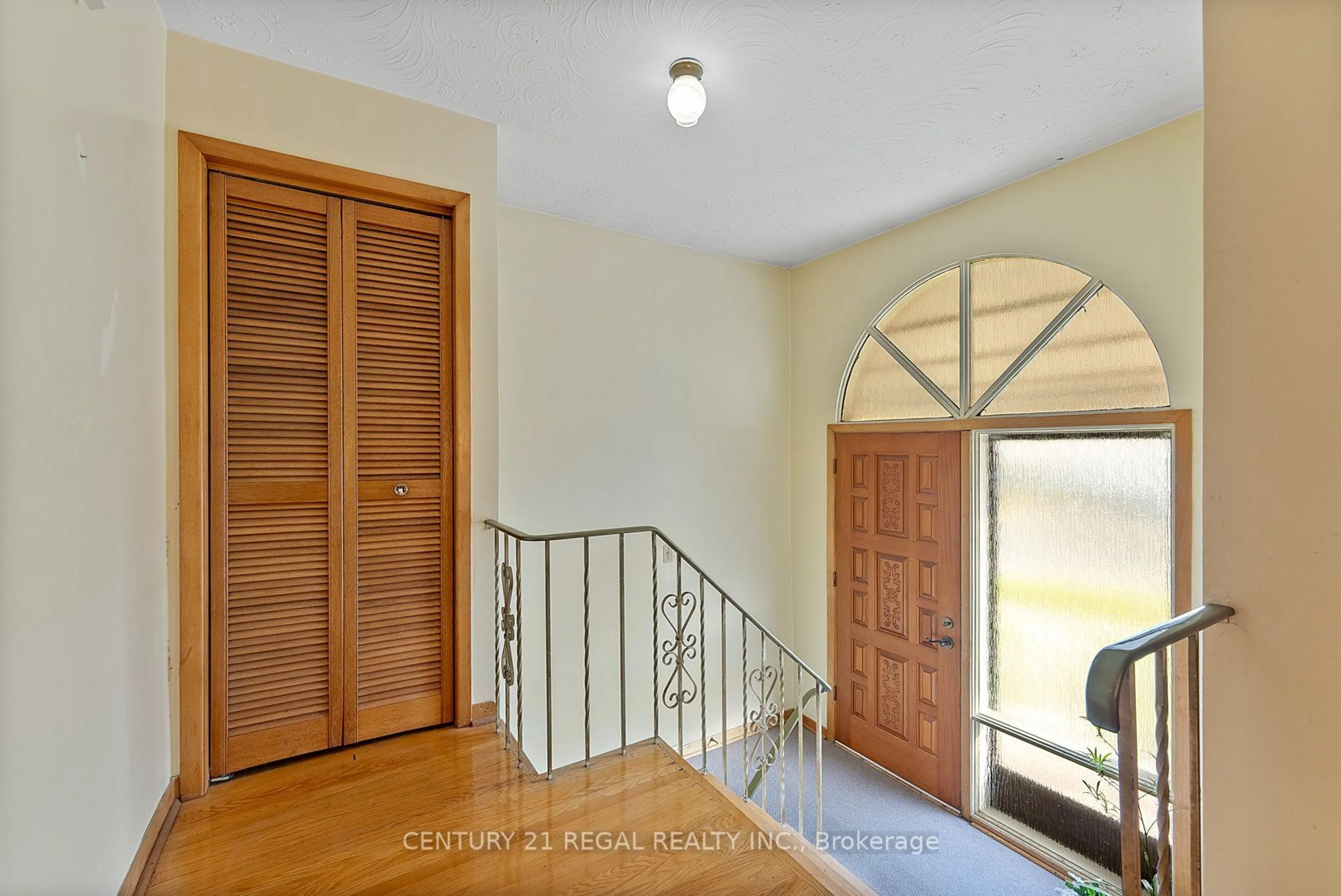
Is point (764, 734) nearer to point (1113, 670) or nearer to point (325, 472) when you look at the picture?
point (325, 472)

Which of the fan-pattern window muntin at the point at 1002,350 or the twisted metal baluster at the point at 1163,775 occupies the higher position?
the fan-pattern window muntin at the point at 1002,350

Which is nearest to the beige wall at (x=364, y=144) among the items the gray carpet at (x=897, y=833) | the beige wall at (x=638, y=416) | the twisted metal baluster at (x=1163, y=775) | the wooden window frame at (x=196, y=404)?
the wooden window frame at (x=196, y=404)

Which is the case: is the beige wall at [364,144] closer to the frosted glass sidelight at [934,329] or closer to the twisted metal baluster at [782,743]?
the twisted metal baluster at [782,743]

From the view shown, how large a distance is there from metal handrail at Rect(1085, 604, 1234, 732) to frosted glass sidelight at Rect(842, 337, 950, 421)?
2363mm

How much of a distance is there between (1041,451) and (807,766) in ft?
7.56

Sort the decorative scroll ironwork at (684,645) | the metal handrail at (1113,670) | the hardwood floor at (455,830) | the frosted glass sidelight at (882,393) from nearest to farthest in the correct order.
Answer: the metal handrail at (1113,670), the hardwood floor at (455,830), the decorative scroll ironwork at (684,645), the frosted glass sidelight at (882,393)

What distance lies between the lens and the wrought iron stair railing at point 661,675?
2906 millimetres

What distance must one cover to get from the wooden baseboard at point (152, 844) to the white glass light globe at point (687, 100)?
8.33 ft

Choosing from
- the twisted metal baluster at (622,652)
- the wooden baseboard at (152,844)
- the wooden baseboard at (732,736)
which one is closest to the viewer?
the wooden baseboard at (152,844)

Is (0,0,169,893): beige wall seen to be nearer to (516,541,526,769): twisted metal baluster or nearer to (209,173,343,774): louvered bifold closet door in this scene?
(209,173,343,774): louvered bifold closet door

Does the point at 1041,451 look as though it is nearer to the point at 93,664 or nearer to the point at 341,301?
the point at 341,301

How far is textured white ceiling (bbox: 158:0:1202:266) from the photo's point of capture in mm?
1696

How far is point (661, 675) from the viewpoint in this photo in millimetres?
3355

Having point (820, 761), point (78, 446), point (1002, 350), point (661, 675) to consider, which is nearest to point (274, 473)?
point (78, 446)
